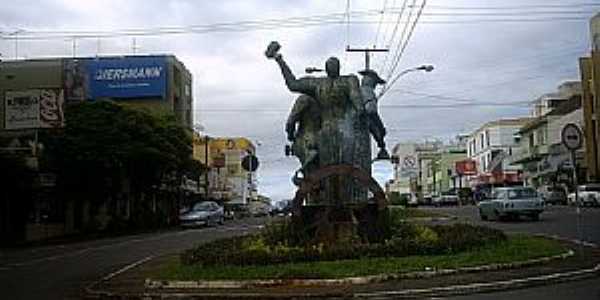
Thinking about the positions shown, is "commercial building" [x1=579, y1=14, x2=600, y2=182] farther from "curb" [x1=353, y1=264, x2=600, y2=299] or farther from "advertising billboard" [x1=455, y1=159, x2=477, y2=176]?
"curb" [x1=353, y1=264, x2=600, y2=299]

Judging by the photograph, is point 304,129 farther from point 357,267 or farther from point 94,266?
point 357,267

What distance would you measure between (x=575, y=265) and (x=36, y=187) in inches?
1294

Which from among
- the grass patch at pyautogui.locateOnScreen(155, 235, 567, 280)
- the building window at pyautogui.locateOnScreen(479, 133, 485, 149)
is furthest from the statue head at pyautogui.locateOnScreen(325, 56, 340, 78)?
the building window at pyautogui.locateOnScreen(479, 133, 485, 149)

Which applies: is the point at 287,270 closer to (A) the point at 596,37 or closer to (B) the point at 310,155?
(B) the point at 310,155

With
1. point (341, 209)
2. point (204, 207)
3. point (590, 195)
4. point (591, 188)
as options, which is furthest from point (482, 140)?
point (341, 209)

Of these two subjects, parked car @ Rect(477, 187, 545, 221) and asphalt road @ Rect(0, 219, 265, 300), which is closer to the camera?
asphalt road @ Rect(0, 219, 265, 300)

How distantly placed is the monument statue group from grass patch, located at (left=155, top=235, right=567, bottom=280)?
302 centimetres

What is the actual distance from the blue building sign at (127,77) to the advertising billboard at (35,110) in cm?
3069

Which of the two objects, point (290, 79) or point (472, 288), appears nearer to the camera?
point (472, 288)

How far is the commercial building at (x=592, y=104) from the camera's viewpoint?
2638 inches

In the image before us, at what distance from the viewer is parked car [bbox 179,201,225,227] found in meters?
51.2

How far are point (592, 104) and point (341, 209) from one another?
51160 millimetres

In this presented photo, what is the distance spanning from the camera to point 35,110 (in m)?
41.7

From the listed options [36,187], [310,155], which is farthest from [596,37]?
[310,155]
